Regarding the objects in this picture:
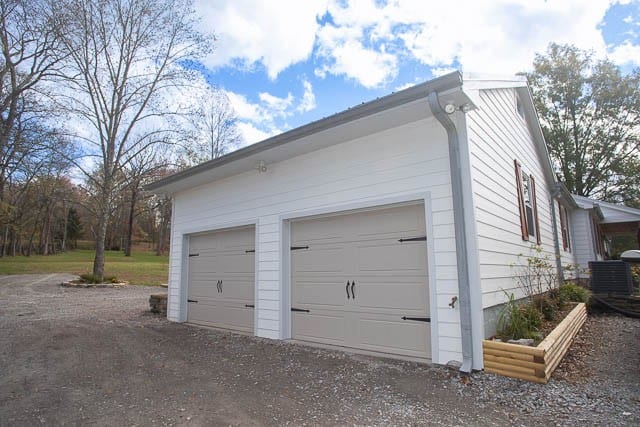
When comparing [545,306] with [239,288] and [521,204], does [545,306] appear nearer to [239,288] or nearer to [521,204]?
[521,204]

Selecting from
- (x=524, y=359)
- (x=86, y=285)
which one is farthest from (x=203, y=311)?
(x=86, y=285)

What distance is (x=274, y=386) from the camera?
3.60 metres

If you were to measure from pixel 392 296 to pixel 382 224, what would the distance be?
0.96 meters

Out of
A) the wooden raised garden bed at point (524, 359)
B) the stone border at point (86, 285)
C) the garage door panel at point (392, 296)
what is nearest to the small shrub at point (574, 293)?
the wooden raised garden bed at point (524, 359)

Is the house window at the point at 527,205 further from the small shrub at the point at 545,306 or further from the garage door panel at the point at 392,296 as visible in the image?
the garage door panel at the point at 392,296

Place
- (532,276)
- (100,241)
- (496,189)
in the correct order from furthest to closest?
(100,241)
(532,276)
(496,189)

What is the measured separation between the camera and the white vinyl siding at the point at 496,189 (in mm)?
4180

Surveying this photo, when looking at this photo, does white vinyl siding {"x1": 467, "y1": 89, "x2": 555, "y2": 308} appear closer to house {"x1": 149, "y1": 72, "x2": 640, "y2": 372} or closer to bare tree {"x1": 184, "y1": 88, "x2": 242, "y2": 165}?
house {"x1": 149, "y1": 72, "x2": 640, "y2": 372}

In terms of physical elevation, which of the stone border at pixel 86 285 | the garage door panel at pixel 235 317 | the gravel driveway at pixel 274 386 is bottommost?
the gravel driveway at pixel 274 386

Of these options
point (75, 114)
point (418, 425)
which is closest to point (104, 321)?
point (418, 425)

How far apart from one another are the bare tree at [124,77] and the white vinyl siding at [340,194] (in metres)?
9.54

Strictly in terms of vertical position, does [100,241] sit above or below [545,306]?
above

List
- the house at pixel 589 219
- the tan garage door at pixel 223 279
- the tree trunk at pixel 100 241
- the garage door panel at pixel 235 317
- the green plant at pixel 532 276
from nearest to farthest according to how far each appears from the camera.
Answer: the green plant at pixel 532 276, the garage door panel at pixel 235 317, the tan garage door at pixel 223 279, the house at pixel 589 219, the tree trunk at pixel 100 241

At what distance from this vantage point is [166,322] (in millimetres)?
7457
